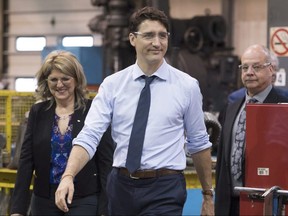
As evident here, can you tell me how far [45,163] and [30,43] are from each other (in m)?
13.0

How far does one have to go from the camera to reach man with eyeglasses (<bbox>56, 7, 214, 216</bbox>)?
396cm

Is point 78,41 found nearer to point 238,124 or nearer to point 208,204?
point 238,124

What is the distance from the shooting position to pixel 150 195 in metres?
3.95

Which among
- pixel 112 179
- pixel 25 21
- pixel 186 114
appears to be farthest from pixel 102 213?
pixel 25 21

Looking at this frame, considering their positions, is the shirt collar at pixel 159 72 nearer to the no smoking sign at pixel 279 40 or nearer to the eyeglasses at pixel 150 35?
the eyeglasses at pixel 150 35

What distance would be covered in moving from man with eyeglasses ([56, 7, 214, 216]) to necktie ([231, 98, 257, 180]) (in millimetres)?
905

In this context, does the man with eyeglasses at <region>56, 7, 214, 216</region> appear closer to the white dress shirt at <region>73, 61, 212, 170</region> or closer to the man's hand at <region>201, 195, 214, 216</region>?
the white dress shirt at <region>73, 61, 212, 170</region>

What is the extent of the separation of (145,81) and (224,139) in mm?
1240

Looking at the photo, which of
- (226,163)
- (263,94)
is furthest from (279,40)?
(226,163)

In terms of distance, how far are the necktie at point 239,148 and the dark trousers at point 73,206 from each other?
2.95 ft

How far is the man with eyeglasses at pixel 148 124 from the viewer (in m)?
3.96

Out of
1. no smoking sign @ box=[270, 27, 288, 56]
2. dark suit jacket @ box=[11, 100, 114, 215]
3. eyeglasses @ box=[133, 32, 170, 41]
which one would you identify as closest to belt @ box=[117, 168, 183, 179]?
Answer: eyeglasses @ box=[133, 32, 170, 41]

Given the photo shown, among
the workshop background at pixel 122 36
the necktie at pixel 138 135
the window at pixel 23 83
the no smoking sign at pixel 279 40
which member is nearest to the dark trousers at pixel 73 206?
the necktie at pixel 138 135

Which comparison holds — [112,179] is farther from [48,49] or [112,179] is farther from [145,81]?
[48,49]
